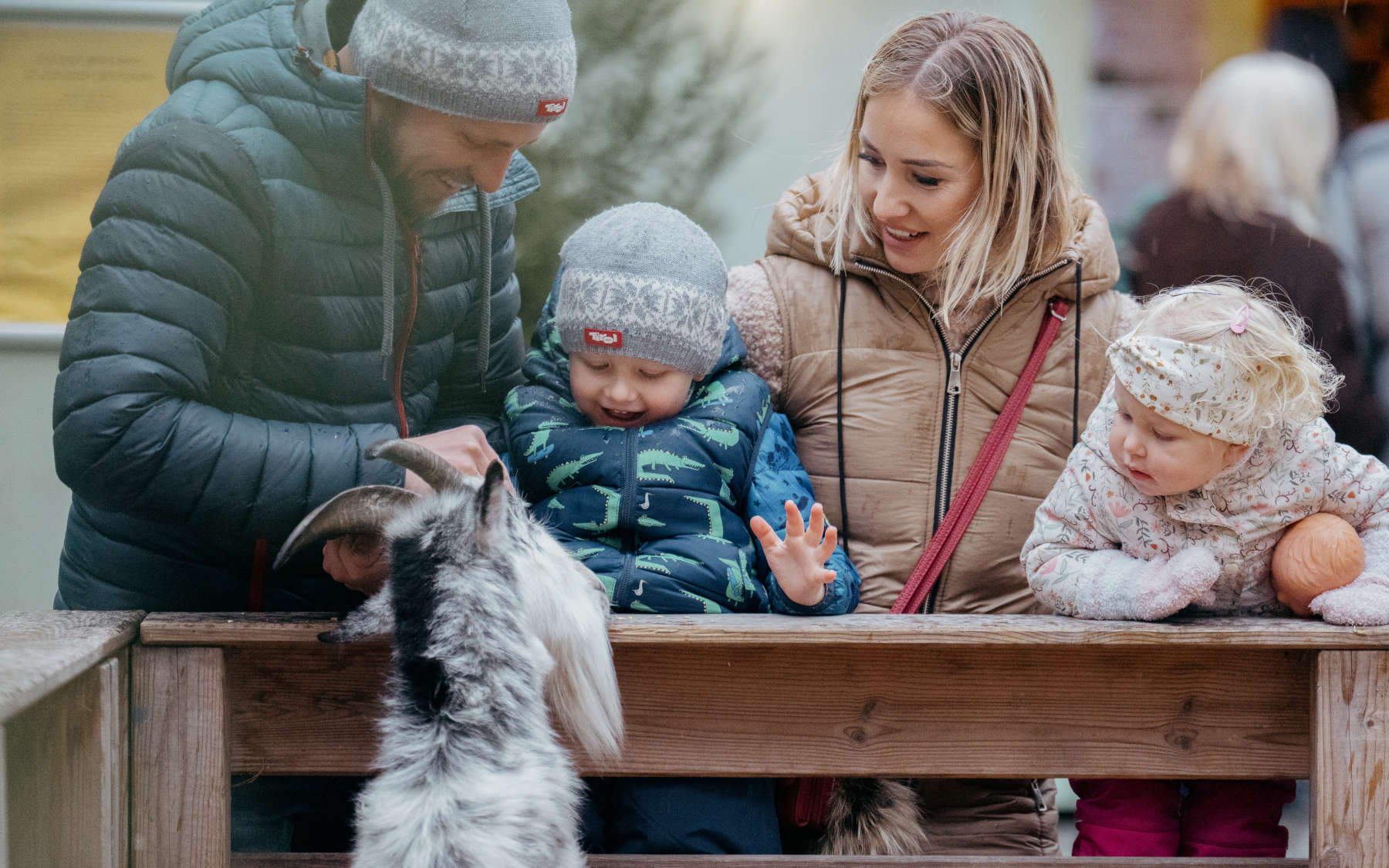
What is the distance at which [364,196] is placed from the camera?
5.73ft

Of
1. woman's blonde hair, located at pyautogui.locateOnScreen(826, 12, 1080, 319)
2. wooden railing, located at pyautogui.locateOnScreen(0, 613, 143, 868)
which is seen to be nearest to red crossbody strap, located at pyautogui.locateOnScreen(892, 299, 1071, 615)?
woman's blonde hair, located at pyautogui.locateOnScreen(826, 12, 1080, 319)

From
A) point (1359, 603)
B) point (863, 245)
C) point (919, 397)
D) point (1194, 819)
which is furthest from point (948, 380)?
point (1194, 819)

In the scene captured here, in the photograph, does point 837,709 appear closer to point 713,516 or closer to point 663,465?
point 713,516

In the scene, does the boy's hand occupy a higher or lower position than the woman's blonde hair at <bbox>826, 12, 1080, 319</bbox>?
lower

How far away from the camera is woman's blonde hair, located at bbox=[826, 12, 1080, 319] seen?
199 centimetres

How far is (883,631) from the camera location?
5.30 feet

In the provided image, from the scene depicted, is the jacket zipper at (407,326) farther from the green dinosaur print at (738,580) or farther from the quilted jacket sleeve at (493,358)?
the green dinosaur print at (738,580)

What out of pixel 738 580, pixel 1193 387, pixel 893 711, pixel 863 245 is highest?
pixel 863 245

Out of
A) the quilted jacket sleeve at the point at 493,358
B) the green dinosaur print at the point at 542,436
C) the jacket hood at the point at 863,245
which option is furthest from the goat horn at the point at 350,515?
the jacket hood at the point at 863,245

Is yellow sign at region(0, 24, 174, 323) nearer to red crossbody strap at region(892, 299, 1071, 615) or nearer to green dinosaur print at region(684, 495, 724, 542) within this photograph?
green dinosaur print at region(684, 495, 724, 542)

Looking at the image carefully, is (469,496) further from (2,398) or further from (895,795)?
(2,398)

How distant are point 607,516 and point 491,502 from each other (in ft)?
1.54

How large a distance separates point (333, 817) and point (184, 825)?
54 centimetres

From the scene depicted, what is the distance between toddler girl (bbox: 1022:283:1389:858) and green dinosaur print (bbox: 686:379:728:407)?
58cm
